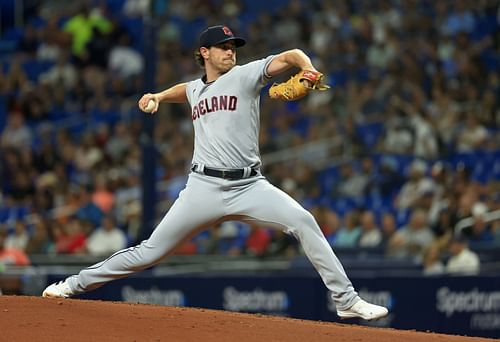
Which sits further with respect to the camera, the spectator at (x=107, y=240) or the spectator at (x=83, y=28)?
the spectator at (x=83, y=28)

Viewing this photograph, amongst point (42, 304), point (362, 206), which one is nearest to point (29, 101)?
point (362, 206)

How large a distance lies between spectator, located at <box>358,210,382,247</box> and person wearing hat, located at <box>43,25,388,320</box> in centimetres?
671

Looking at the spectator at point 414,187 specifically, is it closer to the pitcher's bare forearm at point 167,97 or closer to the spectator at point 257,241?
the spectator at point 257,241

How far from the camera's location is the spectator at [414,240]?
1423 centimetres

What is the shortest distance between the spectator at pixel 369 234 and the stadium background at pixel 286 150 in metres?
0.02

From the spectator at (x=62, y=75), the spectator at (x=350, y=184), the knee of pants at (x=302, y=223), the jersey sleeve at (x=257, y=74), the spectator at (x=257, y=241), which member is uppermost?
the spectator at (x=62, y=75)

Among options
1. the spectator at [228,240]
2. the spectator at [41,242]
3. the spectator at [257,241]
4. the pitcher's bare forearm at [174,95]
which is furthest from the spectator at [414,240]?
the pitcher's bare forearm at [174,95]

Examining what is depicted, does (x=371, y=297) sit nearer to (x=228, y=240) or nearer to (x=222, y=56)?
(x=228, y=240)

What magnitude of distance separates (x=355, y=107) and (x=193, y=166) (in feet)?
31.9

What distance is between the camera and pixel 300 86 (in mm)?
7379

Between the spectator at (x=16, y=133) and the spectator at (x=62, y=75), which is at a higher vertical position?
the spectator at (x=62, y=75)

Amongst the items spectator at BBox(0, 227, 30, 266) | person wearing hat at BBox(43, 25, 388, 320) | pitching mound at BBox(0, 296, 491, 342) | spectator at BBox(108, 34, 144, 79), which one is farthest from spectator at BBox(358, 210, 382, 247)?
spectator at BBox(108, 34, 144, 79)

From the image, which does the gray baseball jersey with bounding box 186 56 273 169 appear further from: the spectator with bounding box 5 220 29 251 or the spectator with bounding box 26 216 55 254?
the spectator with bounding box 5 220 29 251

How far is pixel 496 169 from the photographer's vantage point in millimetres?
15875
